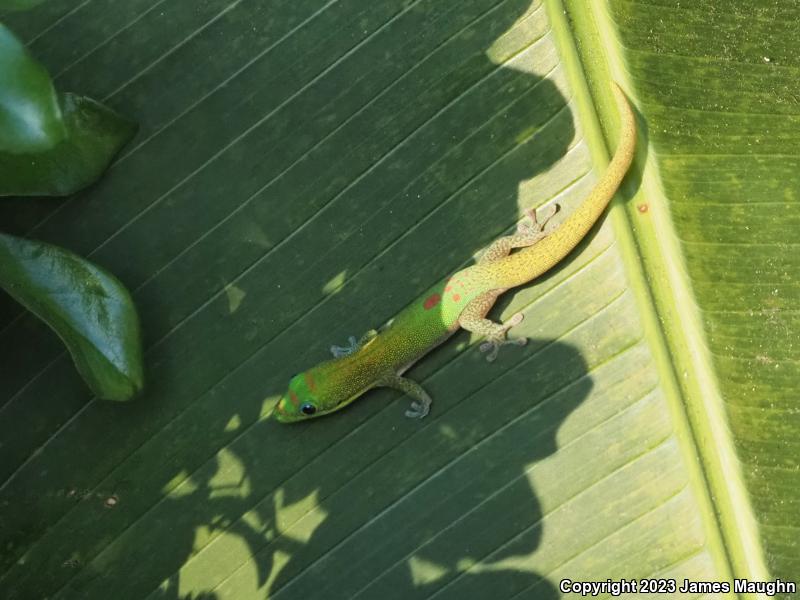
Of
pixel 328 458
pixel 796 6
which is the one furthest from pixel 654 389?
pixel 796 6

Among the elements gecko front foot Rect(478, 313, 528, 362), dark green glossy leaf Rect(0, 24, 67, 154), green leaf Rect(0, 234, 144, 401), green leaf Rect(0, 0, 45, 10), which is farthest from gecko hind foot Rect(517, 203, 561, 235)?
green leaf Rect(0, 0, 45, 10)

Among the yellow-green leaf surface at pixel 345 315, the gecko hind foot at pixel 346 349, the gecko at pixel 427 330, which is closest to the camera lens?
the yellow-green leaf surface at pixel 345 315

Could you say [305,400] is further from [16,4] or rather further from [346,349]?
[16,4]

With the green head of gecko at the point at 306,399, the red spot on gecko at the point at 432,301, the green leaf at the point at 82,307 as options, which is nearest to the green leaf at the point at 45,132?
the green leaf at the point at 82,307

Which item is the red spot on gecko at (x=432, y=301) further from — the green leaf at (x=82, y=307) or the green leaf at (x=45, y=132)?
the green leaf at (x=45, y=132)

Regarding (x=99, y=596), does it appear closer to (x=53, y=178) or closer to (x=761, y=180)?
(x=53, y=178)

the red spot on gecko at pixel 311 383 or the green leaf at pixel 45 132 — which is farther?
the red spot on gecko at pixel 311 383

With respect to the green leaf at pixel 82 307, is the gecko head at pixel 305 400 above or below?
below

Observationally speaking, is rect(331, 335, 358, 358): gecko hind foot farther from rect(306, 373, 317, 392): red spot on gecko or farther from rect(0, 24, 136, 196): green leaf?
rect(0, 24, 136, 196): green leaf
